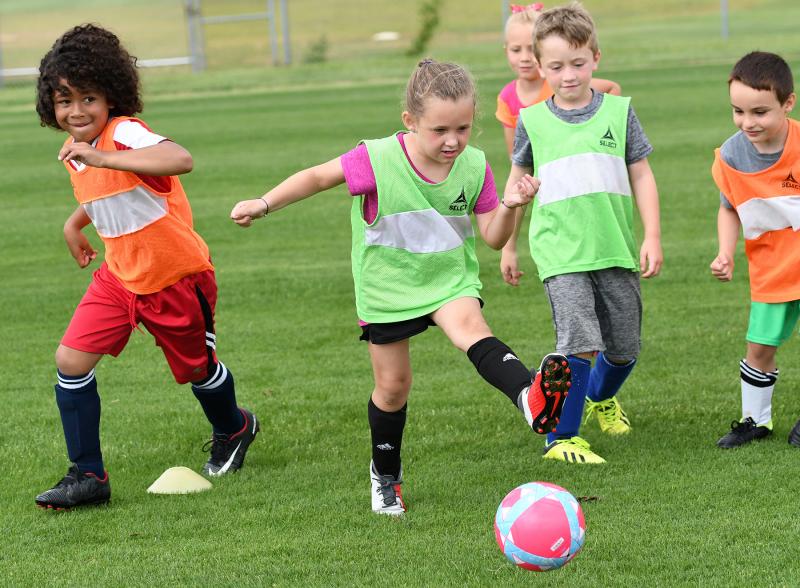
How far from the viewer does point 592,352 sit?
17.6 feet

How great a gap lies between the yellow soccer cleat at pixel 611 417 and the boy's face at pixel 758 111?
139 centimetres

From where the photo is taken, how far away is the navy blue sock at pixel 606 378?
5789 mm

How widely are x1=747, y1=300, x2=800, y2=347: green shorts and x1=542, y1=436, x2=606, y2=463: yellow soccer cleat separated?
862 millimetres

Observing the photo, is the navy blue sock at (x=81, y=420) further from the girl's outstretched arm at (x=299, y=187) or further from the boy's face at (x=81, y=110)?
the girl's outstretched arm at (x=299, y=187)

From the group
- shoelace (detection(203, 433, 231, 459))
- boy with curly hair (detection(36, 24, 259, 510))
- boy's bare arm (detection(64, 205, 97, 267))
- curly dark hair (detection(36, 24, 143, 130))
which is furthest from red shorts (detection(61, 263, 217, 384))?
curly dark hair (detection(36, 24, 143, 130))

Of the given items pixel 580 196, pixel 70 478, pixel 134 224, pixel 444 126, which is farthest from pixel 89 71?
pixel 580 196

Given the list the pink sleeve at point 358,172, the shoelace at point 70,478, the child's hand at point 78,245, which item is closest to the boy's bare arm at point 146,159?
the pink sleeve at point 358,172

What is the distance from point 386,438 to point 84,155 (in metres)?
1.54

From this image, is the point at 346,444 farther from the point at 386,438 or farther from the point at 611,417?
the point at 611,417

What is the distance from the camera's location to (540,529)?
388 centimetres

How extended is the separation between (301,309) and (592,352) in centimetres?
368

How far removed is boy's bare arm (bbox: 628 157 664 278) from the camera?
5.16 m

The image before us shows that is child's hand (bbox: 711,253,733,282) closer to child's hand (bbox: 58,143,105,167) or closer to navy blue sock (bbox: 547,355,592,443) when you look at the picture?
navy blue sock (bbox: 547,355,592,443)

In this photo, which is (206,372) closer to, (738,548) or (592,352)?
(592,352)
